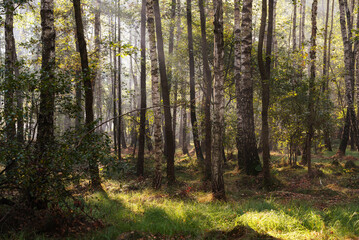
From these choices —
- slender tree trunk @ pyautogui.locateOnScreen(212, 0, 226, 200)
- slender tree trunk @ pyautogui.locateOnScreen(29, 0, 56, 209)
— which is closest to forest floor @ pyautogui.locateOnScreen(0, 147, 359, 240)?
slender tree trunk @ pyautogui.locateOnScreen(212, 0, 226, 200)

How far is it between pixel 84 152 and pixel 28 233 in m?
1.74

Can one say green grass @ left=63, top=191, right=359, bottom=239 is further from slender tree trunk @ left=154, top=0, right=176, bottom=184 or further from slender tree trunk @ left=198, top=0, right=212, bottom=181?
slender tree trunk @ left=154, top=0, right=176, bottom=184

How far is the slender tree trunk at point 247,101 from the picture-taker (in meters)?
11.7

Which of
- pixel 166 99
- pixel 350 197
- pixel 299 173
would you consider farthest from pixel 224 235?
pixel 299 173

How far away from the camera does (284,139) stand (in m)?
15.2

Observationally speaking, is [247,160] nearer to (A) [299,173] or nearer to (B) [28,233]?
(A) [299,173]

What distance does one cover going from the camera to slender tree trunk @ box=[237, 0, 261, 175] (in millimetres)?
11719

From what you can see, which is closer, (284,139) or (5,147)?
(5,147)

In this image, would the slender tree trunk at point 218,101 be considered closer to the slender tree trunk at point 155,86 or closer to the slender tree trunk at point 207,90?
the slender tree trunk at point 207,90

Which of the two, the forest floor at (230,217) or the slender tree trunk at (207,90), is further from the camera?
the slender tree trunk at (207,90)

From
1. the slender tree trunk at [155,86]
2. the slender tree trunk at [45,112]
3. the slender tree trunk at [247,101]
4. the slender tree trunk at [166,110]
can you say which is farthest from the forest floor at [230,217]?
the slender tree trunk at [247,101]

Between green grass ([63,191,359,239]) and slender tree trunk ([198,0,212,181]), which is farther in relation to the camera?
slender tree trunk ([198,0,212,181])

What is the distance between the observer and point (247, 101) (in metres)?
12.9

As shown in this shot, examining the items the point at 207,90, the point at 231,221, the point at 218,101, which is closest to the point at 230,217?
the point at 231,221
